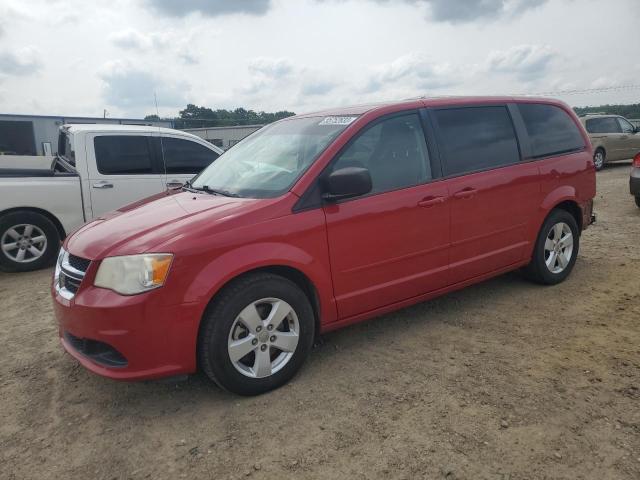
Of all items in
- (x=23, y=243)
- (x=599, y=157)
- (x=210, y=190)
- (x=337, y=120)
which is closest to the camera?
(x=337, y=120)

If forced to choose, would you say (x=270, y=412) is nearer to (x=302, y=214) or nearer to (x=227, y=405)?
(x=227, y=405)

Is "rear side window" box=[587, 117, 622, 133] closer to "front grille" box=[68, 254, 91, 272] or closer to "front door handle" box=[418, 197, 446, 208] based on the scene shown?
"front door handle" box=[418, 197, 446, 208]

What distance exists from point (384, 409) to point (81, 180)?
5414 millimetres

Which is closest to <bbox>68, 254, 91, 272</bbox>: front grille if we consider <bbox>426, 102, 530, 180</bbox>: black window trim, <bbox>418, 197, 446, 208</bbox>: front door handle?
<bbox>418, 197, 446, 208</bbox>: front door handle

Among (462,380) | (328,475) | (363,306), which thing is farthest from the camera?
(363,306)

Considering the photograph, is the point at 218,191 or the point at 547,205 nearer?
the point at 218,191

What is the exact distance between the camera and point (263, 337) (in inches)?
118

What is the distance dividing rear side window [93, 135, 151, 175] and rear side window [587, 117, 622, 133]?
1324cm

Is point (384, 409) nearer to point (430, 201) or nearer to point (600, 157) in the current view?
point (430, 201)

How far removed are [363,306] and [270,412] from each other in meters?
1.01

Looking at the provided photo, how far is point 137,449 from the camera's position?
8.63 feet

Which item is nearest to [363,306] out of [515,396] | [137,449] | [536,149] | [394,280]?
[394,280]

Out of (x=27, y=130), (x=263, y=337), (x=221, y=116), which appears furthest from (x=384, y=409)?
(x=221, y=116)

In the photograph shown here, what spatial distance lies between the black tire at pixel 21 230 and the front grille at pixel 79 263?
375 cm
